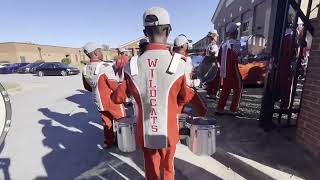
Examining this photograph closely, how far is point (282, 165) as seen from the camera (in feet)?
10.9

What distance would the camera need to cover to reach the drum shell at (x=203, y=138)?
2680mm

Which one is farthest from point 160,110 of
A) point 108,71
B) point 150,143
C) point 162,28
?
point 108,71

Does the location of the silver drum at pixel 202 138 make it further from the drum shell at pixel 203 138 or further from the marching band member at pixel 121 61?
the marching band member at pixel 121 61

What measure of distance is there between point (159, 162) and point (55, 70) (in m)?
26.6

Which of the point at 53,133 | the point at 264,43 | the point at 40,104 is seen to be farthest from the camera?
the point at 264,43

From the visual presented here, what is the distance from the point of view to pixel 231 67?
5.50 metres

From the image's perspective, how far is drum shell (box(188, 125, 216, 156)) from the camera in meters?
2.68

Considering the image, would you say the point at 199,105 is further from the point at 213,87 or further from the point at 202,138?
the point at 213,87

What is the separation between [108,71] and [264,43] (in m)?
8.29

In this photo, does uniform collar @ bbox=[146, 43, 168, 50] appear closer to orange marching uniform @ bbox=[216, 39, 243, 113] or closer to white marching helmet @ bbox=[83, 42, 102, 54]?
white marching helmet @ bbox=[83, 42, 102, 54]

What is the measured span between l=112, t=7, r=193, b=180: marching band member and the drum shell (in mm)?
297

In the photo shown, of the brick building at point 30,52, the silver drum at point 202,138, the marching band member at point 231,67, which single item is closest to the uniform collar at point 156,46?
the silver drum at point 202,138

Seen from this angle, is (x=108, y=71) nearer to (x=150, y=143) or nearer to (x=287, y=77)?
(x=150, y=143)

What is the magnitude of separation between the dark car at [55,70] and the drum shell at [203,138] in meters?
25.8
